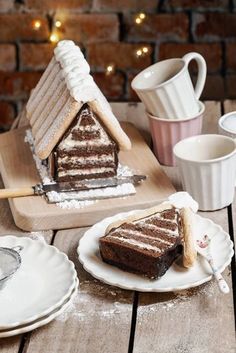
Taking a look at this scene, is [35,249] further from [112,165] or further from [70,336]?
[112,165]

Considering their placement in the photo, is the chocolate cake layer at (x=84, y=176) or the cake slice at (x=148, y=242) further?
the chocolate cake layer at (x=84, y=176)

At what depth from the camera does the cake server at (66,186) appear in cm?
170

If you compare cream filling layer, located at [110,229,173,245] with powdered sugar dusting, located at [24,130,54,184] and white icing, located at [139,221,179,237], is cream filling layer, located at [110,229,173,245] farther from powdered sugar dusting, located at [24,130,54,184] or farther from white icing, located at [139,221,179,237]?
powdered sugar dusting, located at [24,130,54,184]

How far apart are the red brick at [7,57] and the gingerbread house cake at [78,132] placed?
3.70 feet

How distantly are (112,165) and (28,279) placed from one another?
0.42 m

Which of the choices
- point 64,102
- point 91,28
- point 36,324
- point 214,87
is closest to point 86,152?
point 64,102

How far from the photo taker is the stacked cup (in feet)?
6.08

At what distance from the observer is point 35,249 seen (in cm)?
147

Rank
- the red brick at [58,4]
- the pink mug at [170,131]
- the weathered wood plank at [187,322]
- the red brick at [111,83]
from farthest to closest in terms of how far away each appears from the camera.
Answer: the red brick at [111,83]
the red brick at [58,4]
the pink mug at [170,131]
the weathered wood plank at [187,322]

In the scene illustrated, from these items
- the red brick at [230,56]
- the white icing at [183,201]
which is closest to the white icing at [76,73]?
the white icing at [183,201]

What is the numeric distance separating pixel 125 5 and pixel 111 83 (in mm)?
265

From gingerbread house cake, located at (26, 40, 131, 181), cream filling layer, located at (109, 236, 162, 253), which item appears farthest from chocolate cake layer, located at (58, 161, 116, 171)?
cream filling layer, located at (109, 236, 162, 253)

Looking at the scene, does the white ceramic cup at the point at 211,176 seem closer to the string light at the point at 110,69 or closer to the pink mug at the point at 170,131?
the pink mug at the point at 170,131

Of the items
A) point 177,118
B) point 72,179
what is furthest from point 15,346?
point 177,118
